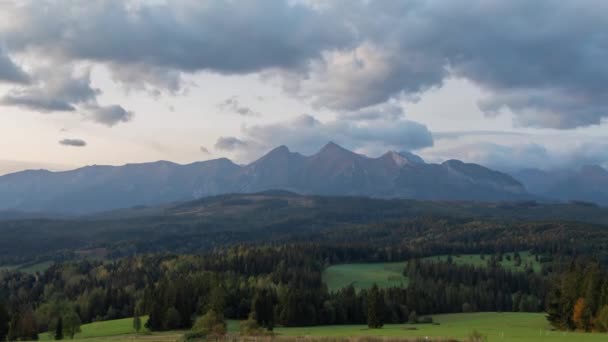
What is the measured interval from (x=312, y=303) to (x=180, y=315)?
1151 inches

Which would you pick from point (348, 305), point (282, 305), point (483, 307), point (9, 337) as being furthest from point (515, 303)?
point (9, 337)

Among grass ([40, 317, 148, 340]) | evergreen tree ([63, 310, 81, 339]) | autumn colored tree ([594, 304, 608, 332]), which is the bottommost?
grass ([40, 317, 148, 340])

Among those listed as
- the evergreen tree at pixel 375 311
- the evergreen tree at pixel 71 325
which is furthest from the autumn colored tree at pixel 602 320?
the evergreen tree at pixel 71 325

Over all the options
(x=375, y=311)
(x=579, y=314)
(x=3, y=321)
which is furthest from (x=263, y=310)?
(x=579, y=314)

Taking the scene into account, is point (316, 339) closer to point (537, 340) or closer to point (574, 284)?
point (537, 340)

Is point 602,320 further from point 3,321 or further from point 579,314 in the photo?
point 3,321

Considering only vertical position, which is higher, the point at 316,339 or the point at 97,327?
the point at 316,339

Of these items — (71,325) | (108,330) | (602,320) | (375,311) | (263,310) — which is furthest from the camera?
(263,310)

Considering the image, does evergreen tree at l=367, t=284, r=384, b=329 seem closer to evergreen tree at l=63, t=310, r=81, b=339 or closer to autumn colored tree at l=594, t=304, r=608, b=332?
autumn colored tree at l=594, t=304, r=608, b=332

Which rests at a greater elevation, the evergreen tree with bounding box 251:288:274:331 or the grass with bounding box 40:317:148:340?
the evergreen tree with bounding box 251:288:274:331

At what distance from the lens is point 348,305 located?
14912 centimetres

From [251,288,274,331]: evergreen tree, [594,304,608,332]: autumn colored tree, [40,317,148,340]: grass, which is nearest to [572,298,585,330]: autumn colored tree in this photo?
[594,304,608,332]: autumn colored tree

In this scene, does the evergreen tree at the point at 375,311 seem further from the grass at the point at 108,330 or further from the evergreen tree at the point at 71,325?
the evergreen tree at the point at 71,325

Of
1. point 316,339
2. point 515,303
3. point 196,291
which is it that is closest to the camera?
point 316,339
